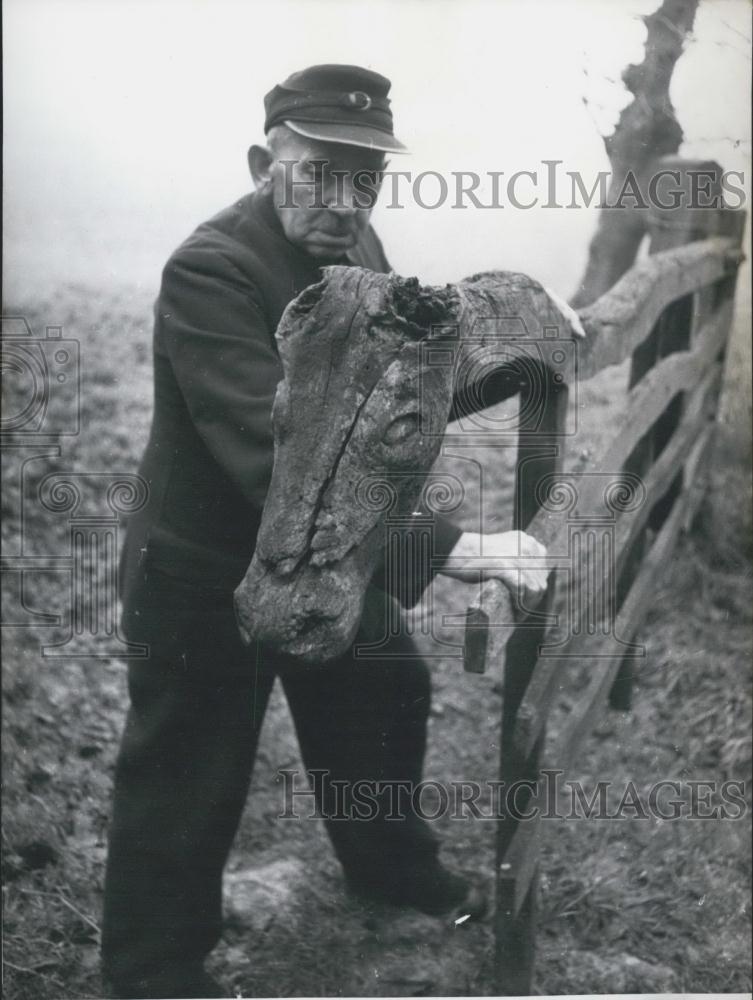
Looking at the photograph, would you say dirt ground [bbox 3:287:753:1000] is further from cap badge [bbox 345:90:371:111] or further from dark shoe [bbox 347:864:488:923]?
cap badge [bbox 345:90:371:111]

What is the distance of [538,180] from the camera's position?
2451mm

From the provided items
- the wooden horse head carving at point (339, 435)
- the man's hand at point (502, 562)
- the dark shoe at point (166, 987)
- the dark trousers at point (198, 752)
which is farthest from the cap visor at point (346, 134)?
the dark shoe at point (166, 987)

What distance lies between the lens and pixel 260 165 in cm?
232

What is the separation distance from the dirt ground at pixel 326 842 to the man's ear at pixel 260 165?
68cm

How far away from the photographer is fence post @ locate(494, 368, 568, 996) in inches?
96.7

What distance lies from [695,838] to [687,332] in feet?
5.19

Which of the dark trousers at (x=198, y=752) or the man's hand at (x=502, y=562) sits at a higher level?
the man's hand at (x=502, y=562)

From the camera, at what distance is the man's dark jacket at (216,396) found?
7.04ft

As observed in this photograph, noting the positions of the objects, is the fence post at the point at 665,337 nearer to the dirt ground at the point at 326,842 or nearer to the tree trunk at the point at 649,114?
the dirt ground at the point at 326,842

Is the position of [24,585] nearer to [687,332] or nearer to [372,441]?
[372,441]

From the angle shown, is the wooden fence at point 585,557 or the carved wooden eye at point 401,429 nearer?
the carved wooden eye at point 401,429

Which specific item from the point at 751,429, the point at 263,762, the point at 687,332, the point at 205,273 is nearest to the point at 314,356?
the point at 205,273

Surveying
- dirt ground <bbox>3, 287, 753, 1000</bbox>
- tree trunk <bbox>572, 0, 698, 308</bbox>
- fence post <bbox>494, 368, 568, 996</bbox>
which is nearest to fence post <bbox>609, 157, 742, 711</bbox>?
dirt ground <bbox>3, 287, 753, 1000</bbox>

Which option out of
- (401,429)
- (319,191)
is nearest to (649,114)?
(319,191)
